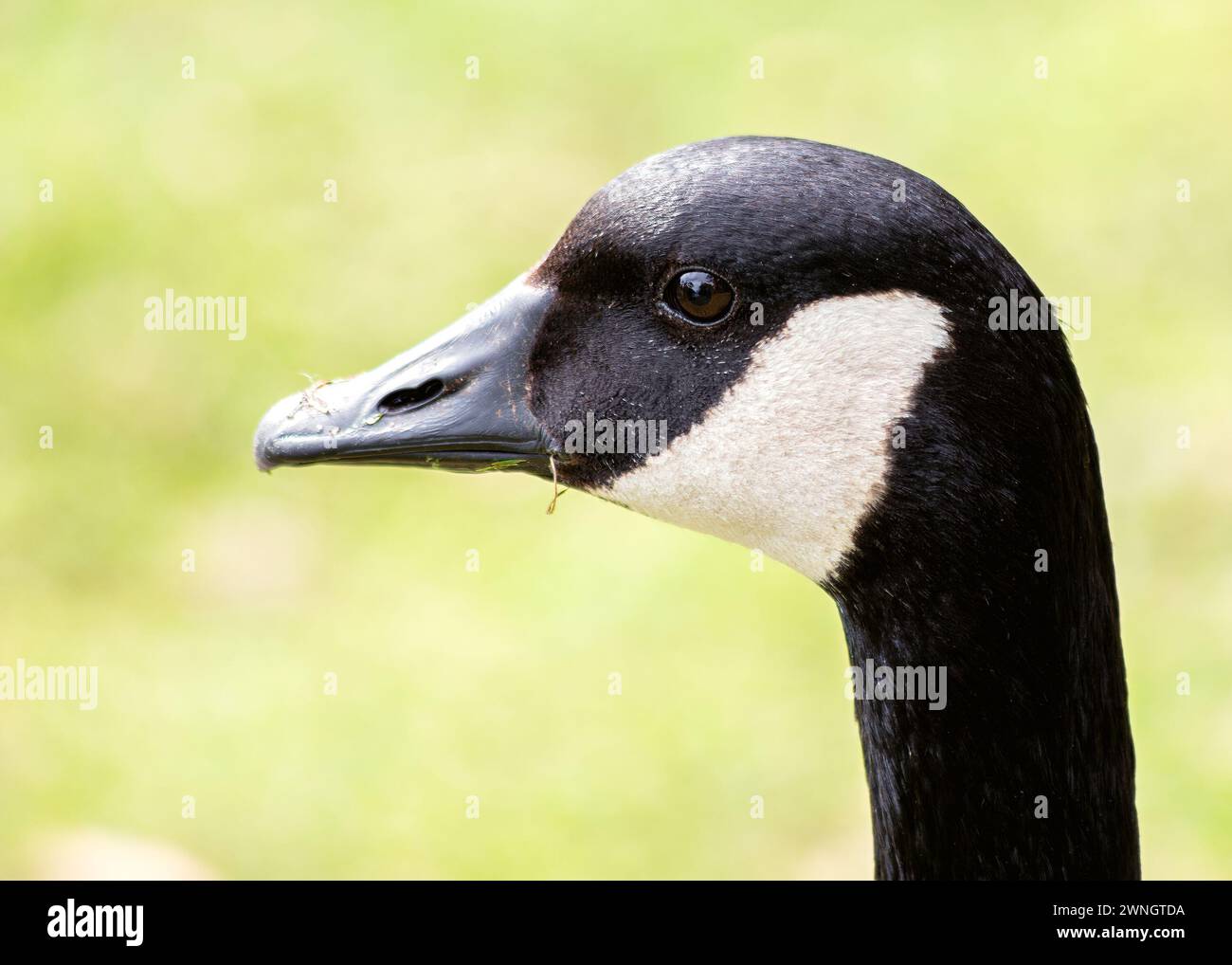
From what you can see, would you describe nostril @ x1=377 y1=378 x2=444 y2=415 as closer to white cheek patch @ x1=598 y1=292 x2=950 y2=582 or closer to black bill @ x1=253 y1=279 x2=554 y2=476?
black bill @ x1=253 y1=279 x2=554 y2=476

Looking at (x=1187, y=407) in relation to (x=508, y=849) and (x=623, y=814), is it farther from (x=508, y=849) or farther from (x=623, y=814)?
(x=508, y=849)

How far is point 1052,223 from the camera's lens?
7.35 m

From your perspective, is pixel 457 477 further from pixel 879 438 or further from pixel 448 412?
pixel 879 438

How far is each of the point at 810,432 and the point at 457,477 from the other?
14.2 feet

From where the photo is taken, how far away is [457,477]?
6609 millimetres

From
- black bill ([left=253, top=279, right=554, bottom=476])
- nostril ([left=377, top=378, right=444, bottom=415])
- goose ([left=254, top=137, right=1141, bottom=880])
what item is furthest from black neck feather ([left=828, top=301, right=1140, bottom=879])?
nostril ([left=377, top=378, right=444, bottom=415])

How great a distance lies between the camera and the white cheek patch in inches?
92.2

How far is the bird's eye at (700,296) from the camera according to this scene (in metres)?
2.42

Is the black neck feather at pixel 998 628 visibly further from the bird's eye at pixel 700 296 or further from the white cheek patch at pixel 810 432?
the bird's eye at pixel 700 296

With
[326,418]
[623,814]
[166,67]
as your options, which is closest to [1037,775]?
[326,418]

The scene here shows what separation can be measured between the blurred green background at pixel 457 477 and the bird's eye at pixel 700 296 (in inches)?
116

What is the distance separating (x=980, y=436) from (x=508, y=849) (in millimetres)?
3202

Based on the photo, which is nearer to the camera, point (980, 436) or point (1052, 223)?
point (980, 436)

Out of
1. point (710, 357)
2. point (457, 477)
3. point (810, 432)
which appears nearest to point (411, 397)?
point (710, 357)
